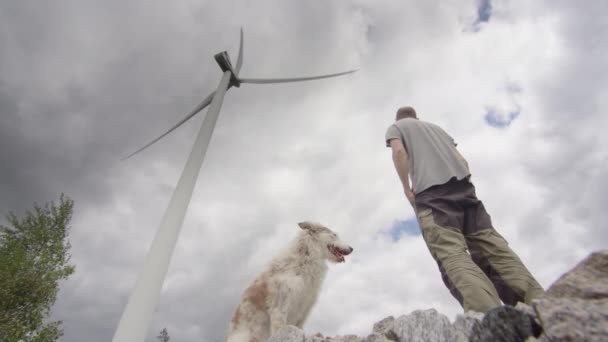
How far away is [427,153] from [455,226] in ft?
3.81

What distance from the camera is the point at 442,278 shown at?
4199 mm

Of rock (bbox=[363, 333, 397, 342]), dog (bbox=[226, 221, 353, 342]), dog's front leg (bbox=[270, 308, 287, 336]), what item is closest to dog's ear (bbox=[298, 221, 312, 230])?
dog (bbox=[226, 221, 353, 342])

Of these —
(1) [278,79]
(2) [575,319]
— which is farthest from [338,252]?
(1) [278,79]

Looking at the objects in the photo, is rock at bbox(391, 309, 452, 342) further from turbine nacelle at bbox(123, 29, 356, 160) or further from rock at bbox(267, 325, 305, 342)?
turbine nacelle at bbox(123, 29, 356, 160)

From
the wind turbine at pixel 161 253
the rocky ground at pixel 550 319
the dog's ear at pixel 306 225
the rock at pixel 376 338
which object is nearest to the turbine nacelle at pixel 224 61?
the wind turbine at pixel 161 253

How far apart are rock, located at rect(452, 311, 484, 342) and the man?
3.04 ft

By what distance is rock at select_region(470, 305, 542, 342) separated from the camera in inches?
77.7

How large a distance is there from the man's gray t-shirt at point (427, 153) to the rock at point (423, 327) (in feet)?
6.26

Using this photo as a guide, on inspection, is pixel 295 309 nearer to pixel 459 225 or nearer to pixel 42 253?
pixel 459 225

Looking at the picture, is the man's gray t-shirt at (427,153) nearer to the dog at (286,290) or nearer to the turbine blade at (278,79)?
the dog at (286,290)

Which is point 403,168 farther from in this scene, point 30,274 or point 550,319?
point 30,274

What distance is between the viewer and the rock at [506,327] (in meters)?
1.97

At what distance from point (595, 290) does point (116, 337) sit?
24.3ft

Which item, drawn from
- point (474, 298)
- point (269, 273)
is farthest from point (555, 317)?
point (269, 273)
